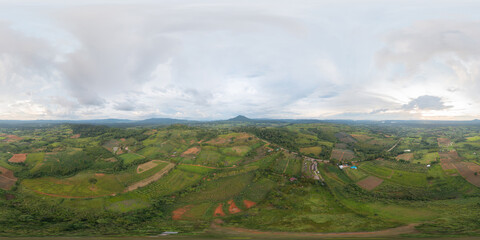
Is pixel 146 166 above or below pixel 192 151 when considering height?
below

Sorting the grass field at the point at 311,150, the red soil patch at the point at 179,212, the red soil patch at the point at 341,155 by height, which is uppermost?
the grass field at the point at 311,150

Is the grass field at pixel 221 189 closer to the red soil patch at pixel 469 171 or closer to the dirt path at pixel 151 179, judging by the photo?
the dirt path at pixel 151 179

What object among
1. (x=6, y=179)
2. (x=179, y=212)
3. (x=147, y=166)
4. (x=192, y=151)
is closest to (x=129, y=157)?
(x=147, y=166)

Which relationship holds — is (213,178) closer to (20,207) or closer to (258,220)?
(258,220)

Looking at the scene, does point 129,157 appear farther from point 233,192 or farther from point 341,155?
point 341,155

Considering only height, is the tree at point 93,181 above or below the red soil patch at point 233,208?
above

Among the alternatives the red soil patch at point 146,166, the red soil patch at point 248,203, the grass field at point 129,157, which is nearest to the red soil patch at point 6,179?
the grass field at point 129,157
